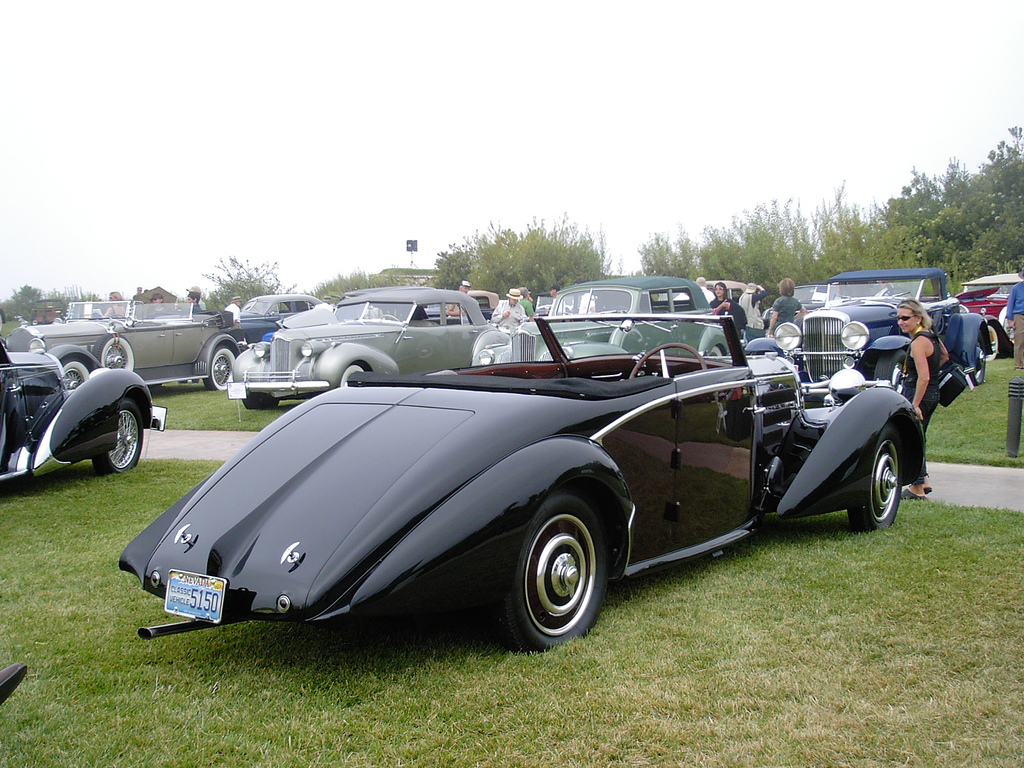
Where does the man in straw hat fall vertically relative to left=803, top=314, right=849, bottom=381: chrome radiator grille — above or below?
above

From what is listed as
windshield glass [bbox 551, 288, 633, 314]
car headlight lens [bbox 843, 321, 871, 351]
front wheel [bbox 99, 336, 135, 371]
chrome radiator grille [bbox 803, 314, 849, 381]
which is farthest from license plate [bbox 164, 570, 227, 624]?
front wheel [bbox 99, 336, 135, 371]

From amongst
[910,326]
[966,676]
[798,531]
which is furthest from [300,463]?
[910,326]

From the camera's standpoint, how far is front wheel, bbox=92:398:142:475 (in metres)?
7.94

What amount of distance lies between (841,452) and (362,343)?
9.49m

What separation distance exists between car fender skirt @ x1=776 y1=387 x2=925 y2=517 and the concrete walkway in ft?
3.29

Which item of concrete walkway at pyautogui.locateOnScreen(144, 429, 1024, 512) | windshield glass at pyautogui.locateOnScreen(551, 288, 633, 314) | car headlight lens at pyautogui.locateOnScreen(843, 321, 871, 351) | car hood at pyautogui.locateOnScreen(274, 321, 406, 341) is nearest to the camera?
concrete walkway at pyautogui.locateOnScreen(144, 429, 1024, 512)

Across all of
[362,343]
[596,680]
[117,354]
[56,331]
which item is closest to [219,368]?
[117,354]

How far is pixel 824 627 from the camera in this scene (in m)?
3.78

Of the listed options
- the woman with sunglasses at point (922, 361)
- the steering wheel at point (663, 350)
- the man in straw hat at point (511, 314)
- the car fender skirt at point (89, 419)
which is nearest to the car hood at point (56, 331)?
the man in straw hat at point (511, 314)

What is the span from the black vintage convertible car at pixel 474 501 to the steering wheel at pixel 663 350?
3.2 inches

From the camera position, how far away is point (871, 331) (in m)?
12.2

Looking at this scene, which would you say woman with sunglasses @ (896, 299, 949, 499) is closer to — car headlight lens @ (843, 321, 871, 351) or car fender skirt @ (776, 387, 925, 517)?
car fender skirt @ (776, 387, 925, 517)

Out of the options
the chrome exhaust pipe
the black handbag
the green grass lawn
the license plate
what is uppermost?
the black handbag

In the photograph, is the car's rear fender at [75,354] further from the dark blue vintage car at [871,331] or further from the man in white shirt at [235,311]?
the dark blue vintage car at [871,331]
